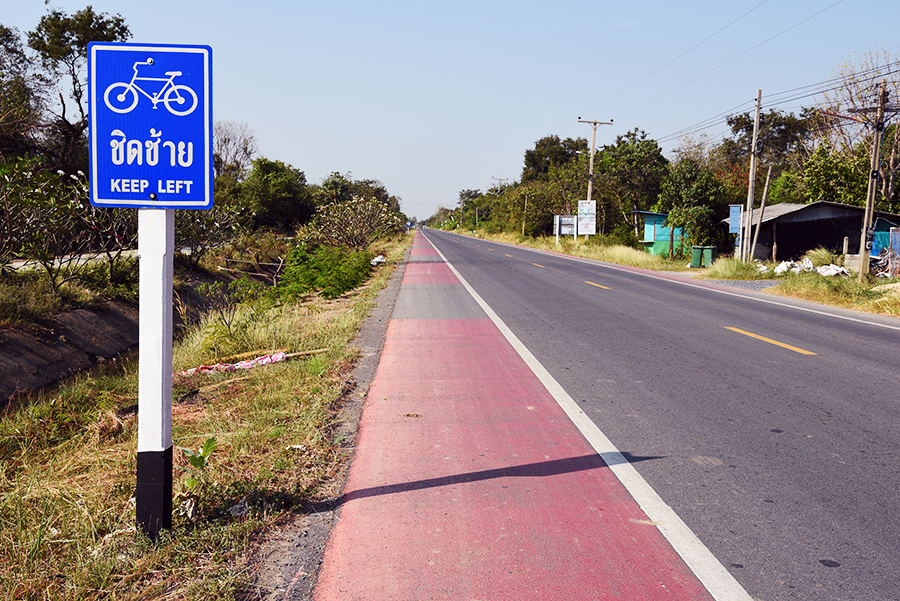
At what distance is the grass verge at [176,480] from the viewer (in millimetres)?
2770

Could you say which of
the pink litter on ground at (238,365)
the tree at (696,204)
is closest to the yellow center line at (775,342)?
the pink litter on ground at (238,365)

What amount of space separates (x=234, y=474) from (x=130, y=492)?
0.59 metres

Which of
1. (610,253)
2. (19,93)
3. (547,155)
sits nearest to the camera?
(19,93)

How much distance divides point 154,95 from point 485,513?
2770 mm

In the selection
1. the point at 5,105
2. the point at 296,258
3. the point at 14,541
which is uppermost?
the point at 5,105

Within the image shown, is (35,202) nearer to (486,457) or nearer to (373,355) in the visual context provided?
(373,355)

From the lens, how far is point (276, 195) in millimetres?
43781

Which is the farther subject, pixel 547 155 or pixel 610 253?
pixel 547 155

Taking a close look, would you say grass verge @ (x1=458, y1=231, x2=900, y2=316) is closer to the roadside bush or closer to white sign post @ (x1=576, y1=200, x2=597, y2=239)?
white sign post @ (x1=576, y1=200, x2=597, y2=239)

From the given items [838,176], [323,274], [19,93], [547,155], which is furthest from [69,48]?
[547,155]

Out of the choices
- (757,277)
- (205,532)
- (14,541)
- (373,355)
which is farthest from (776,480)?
(757,277)

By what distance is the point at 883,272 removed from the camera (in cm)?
2012

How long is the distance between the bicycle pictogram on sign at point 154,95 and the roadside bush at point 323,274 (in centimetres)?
1106

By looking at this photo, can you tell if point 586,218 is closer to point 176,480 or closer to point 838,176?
point 838,176
